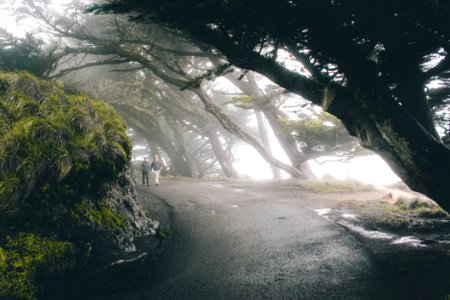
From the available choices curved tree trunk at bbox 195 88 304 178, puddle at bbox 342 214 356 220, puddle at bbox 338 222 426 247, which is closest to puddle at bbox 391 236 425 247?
puddle at bbox 338 222 426 247

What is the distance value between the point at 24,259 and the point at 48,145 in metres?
2.02

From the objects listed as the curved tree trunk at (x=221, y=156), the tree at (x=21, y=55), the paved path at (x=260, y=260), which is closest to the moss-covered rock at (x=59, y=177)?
the paved path at (x=260, y=260)

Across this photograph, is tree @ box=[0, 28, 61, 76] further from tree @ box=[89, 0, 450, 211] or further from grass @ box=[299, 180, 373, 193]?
grass @ box=[299, 180, 373, 193]

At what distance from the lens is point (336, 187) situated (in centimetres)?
1323

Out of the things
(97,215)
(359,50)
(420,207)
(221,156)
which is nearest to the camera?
(359,50)

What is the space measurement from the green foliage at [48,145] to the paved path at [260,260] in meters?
2.08

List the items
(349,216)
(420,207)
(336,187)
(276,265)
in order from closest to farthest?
(276,265)
(349,216)
(420,207)
(336,187)

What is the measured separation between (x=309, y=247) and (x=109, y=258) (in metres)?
3.70

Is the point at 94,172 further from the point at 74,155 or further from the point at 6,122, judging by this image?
the point at 6,122

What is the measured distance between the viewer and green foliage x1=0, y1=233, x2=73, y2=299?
3480mm

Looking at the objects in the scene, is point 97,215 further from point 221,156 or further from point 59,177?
point 221,156

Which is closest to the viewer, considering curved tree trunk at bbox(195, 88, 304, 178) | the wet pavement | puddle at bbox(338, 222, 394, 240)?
the wet pavement

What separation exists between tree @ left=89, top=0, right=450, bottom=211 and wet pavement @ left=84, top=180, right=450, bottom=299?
1556mm

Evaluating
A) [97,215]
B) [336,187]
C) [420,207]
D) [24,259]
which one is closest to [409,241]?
[420,207]
